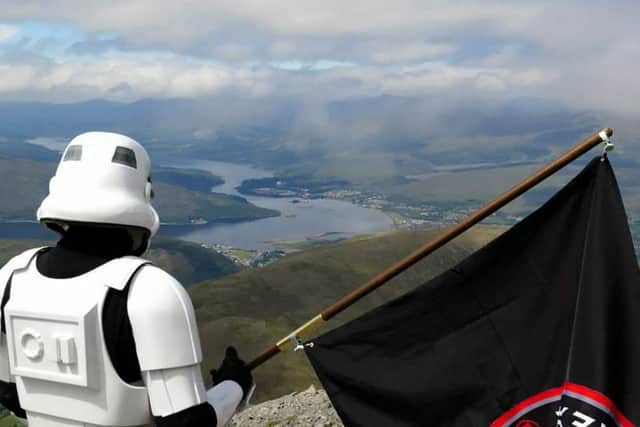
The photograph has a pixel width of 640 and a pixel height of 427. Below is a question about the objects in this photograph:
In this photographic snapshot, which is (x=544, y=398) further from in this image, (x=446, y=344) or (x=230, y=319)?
(x=230, y=319)

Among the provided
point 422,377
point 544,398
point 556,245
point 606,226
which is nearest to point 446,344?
point 422,377

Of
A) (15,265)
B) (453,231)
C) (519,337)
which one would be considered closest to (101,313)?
(15,265)

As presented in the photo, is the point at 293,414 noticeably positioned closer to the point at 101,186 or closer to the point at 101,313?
the point at 101,313

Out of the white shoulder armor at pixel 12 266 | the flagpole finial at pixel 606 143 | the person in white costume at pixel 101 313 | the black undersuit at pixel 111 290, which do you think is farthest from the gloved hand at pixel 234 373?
the flagpole finial at pixel 606 143

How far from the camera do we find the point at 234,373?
4.91 m

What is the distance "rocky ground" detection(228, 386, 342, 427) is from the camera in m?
12.0

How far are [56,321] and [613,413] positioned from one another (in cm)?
406

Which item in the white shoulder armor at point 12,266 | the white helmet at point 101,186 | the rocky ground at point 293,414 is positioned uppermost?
the white helmet at point 101,186

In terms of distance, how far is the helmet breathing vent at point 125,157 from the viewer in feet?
13.3

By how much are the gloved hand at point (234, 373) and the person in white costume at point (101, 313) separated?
61 cm

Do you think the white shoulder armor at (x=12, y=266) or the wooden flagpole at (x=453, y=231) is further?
the wooden flagpole at (x=453, y=231)

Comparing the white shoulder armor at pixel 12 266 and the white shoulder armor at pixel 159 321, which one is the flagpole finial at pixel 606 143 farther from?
the white shoulder armor at pixel 12 266

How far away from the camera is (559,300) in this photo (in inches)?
211

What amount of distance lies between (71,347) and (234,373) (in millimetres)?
1434
